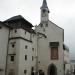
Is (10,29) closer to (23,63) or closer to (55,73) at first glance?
(23,63)

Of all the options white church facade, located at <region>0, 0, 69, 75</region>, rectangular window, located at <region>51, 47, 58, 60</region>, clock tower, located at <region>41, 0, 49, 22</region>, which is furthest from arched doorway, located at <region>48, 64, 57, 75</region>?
clock tower, located at <region>41, 0, 49, 22</region>

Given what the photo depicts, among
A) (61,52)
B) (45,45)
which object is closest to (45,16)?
(45,45)

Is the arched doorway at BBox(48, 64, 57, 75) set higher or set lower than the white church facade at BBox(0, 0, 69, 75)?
lower

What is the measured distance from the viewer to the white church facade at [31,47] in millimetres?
38656

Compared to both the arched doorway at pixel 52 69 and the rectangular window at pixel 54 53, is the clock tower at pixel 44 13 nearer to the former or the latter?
the rectangular window at pixel 54 53

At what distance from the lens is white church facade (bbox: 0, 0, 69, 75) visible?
127 ft

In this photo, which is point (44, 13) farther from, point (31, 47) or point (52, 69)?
point (52, 69)

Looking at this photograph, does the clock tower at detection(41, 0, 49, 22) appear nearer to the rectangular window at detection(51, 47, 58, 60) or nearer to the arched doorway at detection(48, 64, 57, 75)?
the rectangular window at detection(51, 47, 58, 60)

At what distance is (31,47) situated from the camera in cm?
4491

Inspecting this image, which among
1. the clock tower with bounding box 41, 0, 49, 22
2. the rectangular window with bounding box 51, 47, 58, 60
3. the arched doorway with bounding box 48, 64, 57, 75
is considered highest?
the clock tower with bounding box 41, 0, 49, 22

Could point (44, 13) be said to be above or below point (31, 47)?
above

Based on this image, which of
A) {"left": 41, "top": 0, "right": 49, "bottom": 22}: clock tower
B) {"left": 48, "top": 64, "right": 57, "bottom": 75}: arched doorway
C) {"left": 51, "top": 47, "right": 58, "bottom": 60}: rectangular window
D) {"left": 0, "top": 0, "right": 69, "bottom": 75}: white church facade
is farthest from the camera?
{"left": 41, "top": 0, "right": 49, "bottom": 22}: clock tower

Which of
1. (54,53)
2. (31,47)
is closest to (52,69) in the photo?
(54,53)

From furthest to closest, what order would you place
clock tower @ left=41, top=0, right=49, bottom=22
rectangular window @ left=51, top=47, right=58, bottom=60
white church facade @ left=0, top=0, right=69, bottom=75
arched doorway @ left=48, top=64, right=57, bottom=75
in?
clock tower @ left=41, top=0, right=49, bottom=22 → rectangular window @ left=51, top=47, right=58, bottom=60 → arched doorway @ left=48, top=64, right=57, bottom=75 → white church facade @ left=0, top=0, right=69, bottom=75
